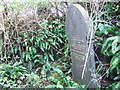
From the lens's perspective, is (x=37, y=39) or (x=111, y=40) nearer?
(x=111, y=40)

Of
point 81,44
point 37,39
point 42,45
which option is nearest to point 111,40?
point 81,44

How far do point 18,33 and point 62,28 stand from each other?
1547mm

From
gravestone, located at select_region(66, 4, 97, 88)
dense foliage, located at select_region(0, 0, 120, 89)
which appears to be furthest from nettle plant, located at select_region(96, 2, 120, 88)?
gravestone, located at select_region(66, 4, 97, 88)

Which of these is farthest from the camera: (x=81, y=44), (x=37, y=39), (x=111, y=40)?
(x=37, y=39)

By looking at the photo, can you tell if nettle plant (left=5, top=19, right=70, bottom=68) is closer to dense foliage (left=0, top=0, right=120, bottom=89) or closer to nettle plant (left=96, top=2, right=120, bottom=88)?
dense foliage (left=0, top=0, right=120, bottom=89)

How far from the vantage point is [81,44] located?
2877mm

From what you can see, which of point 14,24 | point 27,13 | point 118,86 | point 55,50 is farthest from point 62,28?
point 118,86

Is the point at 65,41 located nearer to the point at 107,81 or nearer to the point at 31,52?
the point at 31,52

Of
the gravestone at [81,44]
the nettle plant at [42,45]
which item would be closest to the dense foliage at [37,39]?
the nettle plant at [42,45]

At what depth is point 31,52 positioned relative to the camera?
14.6 ft

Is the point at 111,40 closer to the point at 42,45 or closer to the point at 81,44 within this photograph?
the point at 81,44

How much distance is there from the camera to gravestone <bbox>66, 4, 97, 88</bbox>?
2693mm

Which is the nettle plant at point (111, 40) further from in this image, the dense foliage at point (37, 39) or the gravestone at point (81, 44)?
the gravestone at point (81, 44)

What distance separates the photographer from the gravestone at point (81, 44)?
2.69 meters
